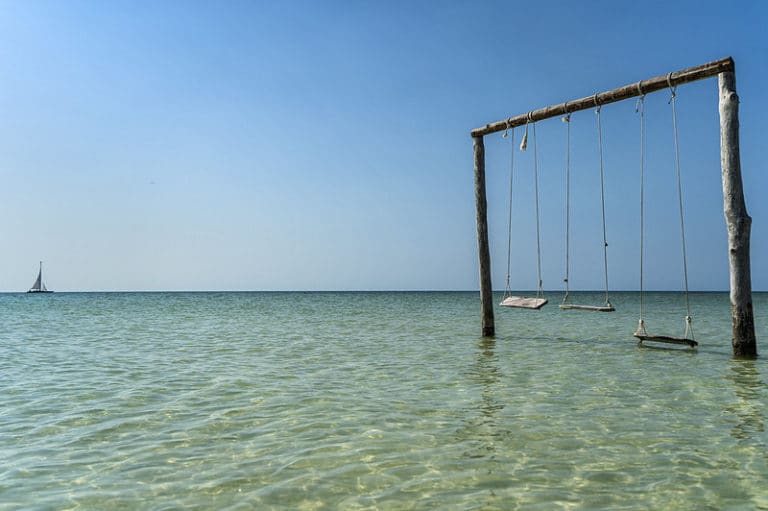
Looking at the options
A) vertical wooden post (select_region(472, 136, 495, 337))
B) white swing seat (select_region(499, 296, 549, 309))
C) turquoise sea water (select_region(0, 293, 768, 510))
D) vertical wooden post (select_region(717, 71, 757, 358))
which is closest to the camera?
turquoise sea water (select_region(0, 293, 768, 510))

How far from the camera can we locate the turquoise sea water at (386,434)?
4496 mm

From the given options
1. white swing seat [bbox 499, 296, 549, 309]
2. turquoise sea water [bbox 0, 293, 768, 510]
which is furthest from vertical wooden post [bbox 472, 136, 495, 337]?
turquoise sea water [bbox 0, 293, 768, 510]

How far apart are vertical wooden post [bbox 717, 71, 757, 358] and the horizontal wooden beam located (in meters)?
0.26

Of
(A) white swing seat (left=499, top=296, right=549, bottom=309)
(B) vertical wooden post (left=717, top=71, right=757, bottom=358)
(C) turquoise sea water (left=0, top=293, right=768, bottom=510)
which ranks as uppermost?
(B) vertical wooden post (left=717, top=71, right=757, bottom=358)

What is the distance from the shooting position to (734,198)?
1141 centimetres

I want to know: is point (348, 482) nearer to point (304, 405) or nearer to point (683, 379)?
point (304, 405)

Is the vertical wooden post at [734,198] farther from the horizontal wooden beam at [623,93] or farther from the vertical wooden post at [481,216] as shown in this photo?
the vertical wooden post at [481,216]

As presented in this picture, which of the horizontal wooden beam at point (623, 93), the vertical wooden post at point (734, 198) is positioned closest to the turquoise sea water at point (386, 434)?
the vertical wooden post at point (734, 198)

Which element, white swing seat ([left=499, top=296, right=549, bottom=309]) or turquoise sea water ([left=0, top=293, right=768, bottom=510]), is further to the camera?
white swing seat ([left=499, top=296, right=549, bottom=309])

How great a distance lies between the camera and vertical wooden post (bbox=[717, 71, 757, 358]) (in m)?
11.4

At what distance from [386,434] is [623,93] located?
10.3 meters

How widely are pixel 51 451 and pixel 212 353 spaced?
8.72 meters

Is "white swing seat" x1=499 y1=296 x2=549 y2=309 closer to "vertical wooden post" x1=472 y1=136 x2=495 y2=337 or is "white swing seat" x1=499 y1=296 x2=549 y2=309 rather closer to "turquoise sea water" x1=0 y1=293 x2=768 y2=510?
"turquoise sea water" x1=0 y1=293 x2=768 y2=510

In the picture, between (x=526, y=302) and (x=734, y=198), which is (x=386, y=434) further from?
(x=734, y=198)
